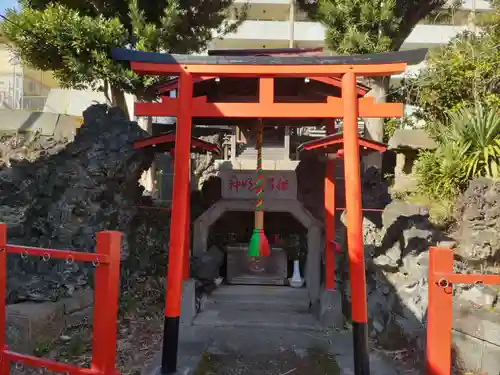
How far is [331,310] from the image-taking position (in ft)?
22.1

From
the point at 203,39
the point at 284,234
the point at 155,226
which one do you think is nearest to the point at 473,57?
the point at 284,234

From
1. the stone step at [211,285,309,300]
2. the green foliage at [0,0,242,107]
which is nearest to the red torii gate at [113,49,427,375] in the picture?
the stone step at [211,285,309,300]

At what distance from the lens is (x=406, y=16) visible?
34.3 ft

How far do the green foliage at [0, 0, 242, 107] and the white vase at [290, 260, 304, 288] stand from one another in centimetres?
490

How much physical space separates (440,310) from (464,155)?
5261 mm

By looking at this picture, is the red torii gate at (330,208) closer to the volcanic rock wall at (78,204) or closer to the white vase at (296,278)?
the white vase at (296,278)

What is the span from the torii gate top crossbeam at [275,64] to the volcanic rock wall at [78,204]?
2372 millimetres

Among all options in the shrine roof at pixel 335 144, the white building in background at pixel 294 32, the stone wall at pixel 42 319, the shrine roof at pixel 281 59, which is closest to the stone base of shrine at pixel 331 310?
the shrine roof at pixel 335 144

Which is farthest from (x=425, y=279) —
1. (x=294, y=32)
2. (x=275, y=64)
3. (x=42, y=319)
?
(x=294, y=32)

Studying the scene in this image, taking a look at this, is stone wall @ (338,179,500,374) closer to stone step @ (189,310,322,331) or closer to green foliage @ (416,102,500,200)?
stone step @ (189,310,322,331)

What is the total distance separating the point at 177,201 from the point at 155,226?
12.4 feet

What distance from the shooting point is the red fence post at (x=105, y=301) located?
2.96m

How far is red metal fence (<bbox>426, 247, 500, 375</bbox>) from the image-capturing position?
8.93 ft

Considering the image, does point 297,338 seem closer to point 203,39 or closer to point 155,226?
point 155,226
